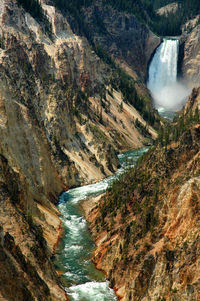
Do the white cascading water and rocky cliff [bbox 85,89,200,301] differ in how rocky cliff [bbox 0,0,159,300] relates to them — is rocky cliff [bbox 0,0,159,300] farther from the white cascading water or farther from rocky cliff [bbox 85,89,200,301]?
→ the white cascading water

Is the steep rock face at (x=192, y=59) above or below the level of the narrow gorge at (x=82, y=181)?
above

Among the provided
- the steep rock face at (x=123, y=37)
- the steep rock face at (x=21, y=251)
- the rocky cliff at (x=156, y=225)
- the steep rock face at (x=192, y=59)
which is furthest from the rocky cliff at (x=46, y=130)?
the steep rock face at (x=192, y=59)

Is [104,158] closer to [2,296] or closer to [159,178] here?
[159,178]

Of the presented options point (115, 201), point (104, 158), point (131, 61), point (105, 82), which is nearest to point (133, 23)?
point (131, 61)

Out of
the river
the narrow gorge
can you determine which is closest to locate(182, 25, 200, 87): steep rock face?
the narrow gorge

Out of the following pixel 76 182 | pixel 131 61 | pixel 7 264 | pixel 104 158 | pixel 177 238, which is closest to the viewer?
pixel 7 264

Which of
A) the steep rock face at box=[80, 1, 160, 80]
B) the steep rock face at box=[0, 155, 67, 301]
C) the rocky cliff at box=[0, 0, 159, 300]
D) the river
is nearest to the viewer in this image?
the steep rock face at box=[0, 155, 67, 301]

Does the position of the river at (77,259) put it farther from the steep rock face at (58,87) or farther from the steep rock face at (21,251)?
the steep rock face at (58,87)
